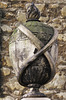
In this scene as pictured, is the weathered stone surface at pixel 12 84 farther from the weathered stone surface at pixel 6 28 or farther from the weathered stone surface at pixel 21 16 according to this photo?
the weathered stone surface at pixel 21 16

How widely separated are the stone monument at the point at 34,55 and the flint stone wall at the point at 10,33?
1.24 meters

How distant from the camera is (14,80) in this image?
184 inches

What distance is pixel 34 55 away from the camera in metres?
3.33

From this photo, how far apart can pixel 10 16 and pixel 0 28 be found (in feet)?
0.92

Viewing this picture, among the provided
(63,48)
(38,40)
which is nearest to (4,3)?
(63,48)

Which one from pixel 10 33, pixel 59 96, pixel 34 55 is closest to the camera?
pixel 34 55

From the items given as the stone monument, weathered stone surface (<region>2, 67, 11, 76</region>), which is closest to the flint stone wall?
weathered stone surface (<region>2, 67, 11, 76</region>)

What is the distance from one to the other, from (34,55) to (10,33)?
164 centimetres

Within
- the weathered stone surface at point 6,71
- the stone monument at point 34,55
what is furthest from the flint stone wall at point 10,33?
the stone monument at point 34,55

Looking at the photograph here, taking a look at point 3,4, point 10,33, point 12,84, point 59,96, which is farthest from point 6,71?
point 3,4

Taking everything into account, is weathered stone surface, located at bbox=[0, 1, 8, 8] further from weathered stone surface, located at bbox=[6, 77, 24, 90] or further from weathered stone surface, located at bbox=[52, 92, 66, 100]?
weathered stone surface, located at bbox=[52, 92, 66, 100]

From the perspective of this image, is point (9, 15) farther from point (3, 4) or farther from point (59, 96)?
point (59, 96)

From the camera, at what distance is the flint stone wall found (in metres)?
4.65

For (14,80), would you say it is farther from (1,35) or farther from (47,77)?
(47,77)
